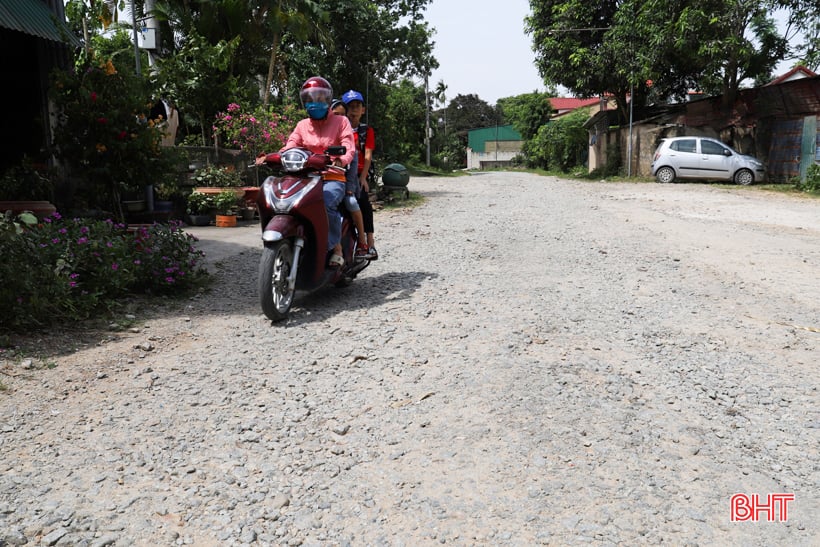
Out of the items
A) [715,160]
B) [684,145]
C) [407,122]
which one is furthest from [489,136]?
[715,160]

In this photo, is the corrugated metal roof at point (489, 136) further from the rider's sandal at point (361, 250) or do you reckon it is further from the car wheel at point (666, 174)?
the rider's sandal at point (361, 250)

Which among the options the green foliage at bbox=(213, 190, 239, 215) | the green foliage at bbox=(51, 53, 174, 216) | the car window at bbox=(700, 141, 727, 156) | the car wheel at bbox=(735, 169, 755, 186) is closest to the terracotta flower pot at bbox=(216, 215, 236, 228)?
the green foliage at bbox=(213, 190, 239, 215)

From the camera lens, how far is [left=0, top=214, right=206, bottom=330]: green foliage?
451 centimetres

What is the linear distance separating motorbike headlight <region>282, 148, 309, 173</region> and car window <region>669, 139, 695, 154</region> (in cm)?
1918

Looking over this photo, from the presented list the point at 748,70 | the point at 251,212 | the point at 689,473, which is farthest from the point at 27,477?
the point at 748,70

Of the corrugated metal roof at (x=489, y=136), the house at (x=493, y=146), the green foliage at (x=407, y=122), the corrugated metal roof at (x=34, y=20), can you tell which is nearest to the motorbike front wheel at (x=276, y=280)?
the corrugated metal roof at (x=34, y=20)

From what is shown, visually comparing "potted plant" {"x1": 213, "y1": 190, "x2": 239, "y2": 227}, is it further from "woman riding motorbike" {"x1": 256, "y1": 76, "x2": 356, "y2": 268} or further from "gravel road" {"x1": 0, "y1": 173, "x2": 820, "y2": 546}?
"woman riding motorbike" {"x1": 256, "y1": 76, "x2": 356, "y2": 268}

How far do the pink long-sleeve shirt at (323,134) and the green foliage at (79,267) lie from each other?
1.56 metres

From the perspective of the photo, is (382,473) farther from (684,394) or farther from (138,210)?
(138,210)

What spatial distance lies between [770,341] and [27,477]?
418 centimetres

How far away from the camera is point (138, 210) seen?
33.5 ft

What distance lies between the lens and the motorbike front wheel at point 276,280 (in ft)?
15.6

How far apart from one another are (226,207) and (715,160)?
1619cm

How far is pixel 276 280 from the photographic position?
4.93 m
